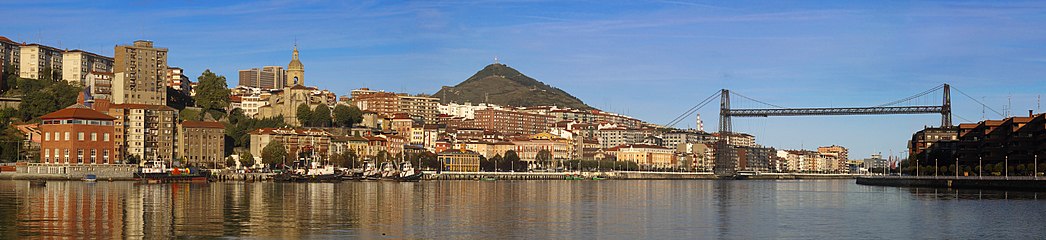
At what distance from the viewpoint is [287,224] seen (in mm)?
A: 27109

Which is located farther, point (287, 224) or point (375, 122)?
point (375, 122)

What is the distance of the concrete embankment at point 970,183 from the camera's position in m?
58.3

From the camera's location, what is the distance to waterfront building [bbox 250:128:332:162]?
95.4 m

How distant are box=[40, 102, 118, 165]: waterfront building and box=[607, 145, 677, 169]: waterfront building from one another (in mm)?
70425

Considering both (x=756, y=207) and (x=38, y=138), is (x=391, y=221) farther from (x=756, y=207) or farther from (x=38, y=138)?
(x=38, y=138)

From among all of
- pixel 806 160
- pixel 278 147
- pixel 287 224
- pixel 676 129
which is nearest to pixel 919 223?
pixel 287 224

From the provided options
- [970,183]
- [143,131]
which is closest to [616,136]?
[143,131]

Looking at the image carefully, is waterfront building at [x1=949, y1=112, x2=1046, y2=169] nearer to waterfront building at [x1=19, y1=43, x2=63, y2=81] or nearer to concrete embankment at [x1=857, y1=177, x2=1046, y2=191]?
concrete embankment at [x1=857, y1=177, x2=1046, y2=191]

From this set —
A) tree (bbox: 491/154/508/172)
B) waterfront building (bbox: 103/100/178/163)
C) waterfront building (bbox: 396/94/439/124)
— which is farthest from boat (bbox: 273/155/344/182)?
waterfront building (bbox: 396/94/439/124)

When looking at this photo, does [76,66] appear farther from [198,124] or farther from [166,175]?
[166,175]

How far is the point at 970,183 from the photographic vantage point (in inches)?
2630

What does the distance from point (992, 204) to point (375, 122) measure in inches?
3336

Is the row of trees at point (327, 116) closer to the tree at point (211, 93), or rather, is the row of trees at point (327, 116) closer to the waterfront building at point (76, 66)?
the tree at point (211, 93)

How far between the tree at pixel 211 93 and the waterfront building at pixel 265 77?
262 ft
